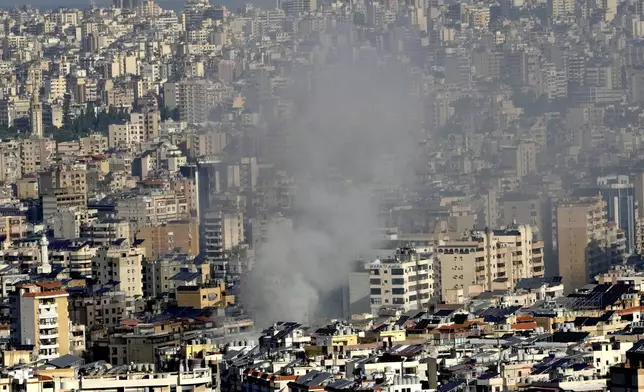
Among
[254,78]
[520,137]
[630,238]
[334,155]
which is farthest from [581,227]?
[254,78]

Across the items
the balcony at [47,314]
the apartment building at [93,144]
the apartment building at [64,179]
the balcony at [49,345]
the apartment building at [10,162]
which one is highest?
the apartment building at [93,144]

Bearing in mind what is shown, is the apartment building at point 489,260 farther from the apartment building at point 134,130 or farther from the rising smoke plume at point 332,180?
the apartment building at point 134,130

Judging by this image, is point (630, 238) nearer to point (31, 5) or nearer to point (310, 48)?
point (310, 48)

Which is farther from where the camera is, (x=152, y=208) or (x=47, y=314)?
(x=152, y=208)

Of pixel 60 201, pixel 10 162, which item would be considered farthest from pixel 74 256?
pixel 10 162

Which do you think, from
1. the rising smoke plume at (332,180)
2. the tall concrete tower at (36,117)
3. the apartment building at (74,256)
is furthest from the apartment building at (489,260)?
the tall concrete tower at (36,117)

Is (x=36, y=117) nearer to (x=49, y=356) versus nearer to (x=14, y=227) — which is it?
(x=14, y=227)
